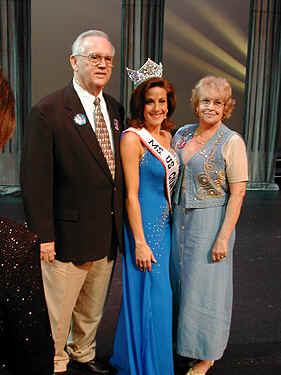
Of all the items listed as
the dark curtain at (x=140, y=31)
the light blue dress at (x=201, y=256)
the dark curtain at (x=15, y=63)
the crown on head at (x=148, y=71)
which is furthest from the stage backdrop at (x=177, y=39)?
the light blue dress at (x=201, y=256)

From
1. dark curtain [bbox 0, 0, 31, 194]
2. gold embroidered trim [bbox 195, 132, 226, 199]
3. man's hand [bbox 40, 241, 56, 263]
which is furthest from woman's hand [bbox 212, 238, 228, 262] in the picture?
dark curtain [bbox 0, 0, 31, 194]

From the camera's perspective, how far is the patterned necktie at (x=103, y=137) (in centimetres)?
174

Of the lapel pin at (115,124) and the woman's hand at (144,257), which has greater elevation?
the lapel pin at (115,124)

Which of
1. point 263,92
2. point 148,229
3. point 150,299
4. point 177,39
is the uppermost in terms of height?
point 177,39

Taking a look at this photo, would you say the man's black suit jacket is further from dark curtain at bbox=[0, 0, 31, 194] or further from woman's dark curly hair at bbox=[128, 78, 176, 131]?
dark curtain at bbox=[0, 0, 31, 194]

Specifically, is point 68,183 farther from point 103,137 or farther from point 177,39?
point 177,39

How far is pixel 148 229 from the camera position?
5.99 feet

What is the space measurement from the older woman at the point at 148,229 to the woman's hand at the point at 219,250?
0.18 metres

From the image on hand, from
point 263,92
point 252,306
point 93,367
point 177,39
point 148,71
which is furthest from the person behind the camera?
point 177,39

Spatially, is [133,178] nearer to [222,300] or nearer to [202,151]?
[202,151]

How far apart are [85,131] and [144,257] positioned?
1.70 feet

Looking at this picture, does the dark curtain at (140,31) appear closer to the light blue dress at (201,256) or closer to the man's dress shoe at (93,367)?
the light blue dress at (201,256)

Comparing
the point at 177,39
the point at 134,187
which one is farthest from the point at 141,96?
the point at 177,39

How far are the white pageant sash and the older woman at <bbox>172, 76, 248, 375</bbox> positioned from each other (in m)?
0.07
